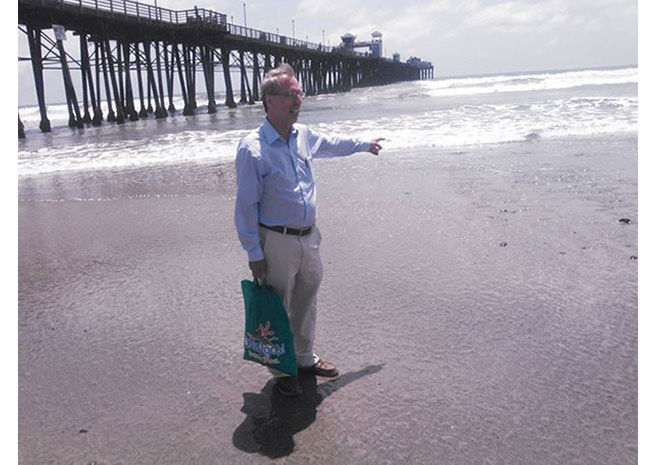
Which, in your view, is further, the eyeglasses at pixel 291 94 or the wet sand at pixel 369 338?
the eyeglasses at pixel 291 94

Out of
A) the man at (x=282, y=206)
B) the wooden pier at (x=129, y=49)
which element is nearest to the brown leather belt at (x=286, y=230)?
the man at (x=282, y=206)

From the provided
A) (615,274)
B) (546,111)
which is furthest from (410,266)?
(546,111)

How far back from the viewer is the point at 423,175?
7.45m

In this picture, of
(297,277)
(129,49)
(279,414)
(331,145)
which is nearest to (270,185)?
(297,277)

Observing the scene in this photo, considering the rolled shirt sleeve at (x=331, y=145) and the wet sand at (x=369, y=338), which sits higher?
the rolled shirt sleeve at (x=331, y=145)

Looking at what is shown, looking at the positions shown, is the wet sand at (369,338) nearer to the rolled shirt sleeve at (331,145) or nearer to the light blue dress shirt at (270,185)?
the light blue dress shirt at (270,185)

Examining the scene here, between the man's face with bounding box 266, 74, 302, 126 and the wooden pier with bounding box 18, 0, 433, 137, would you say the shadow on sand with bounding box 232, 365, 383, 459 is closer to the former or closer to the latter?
the man's face with bounding box 266, 74, 302, 126

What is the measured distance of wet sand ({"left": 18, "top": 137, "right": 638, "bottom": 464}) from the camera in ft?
7.08

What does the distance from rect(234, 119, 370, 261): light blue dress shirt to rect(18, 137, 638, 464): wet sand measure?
811 mm

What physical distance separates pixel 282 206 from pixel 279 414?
93 cm

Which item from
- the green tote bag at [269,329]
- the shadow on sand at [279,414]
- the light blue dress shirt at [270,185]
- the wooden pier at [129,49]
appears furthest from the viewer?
the wooden pier at [129,49]

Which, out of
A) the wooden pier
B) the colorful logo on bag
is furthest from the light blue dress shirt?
the wooden pier

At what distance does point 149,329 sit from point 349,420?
5.14 feet

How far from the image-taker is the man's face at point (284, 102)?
228cm
